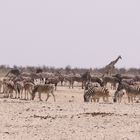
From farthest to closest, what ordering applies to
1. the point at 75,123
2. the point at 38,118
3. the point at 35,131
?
the point at 38,118
the point at 75,123
the point at 35,131

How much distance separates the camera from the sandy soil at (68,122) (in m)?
16.2

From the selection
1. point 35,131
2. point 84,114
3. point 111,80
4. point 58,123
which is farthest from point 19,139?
point 111,80

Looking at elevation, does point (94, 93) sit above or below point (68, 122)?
above

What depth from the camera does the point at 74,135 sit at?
16203 millimetres

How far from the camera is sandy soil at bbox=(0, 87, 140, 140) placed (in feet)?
53.2

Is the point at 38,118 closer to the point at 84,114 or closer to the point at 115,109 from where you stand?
the point at 84,114

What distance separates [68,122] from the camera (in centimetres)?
1861

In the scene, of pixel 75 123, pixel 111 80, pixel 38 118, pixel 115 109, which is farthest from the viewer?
pixel 111 80

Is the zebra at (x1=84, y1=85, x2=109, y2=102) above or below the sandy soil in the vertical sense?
above

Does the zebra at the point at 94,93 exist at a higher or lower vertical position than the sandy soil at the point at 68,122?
higher

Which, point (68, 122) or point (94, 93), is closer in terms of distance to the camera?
point (68, 122)

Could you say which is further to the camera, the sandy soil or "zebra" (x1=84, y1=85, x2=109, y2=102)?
"zebra" (x1=84, y1=85, x2=109, y2=102)

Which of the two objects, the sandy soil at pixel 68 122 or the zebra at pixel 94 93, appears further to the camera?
the zebra at pixel 94 93

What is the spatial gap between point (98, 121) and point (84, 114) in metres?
1.69
